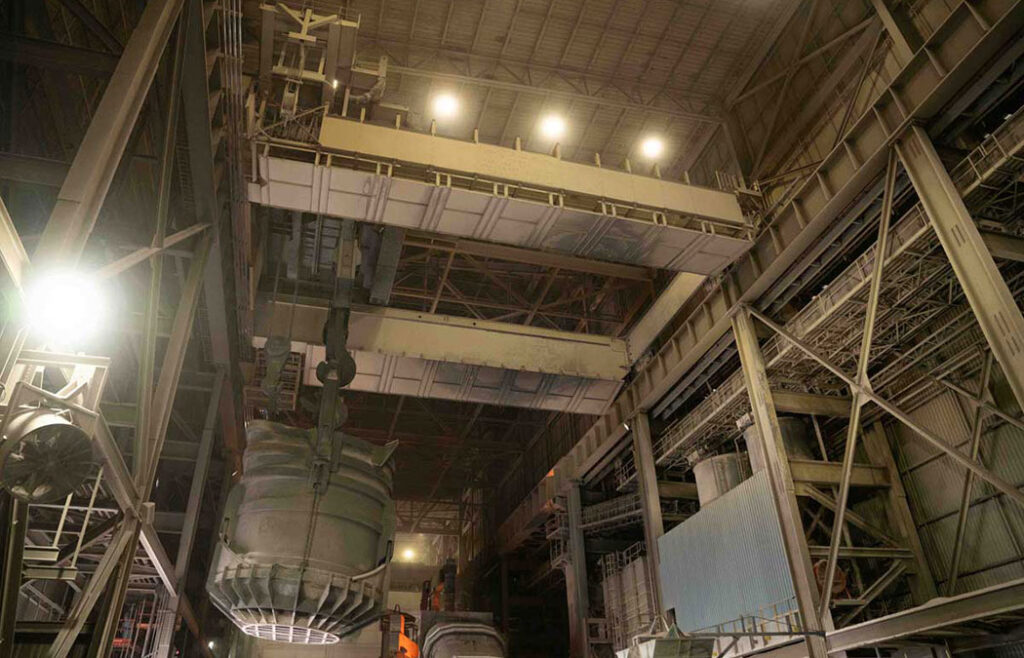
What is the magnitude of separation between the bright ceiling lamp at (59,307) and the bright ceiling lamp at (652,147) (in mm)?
16692

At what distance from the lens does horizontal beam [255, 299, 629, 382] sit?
54.6ft

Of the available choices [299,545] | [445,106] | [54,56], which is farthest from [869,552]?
[54,56]

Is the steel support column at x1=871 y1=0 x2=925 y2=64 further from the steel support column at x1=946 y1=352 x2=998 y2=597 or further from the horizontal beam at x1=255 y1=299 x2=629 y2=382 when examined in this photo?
the horizontal beam at x1=255 y1=299 x2=629 y2=382

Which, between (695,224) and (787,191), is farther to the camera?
(787,191)

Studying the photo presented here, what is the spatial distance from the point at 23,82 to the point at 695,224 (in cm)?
1235

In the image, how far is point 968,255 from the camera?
9.36 m

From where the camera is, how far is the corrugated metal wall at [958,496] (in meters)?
12.3

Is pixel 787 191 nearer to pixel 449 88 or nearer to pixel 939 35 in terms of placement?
pixel 939 35

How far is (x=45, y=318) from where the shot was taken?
5.02m

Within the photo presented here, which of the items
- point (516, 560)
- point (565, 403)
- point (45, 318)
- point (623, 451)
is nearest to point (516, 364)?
point (565, 403)

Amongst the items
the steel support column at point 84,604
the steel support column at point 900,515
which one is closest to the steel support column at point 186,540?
the steel support column at point 84,604

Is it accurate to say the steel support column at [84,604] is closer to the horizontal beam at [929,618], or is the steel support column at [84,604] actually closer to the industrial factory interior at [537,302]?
the industrial factory interior at [537,302]

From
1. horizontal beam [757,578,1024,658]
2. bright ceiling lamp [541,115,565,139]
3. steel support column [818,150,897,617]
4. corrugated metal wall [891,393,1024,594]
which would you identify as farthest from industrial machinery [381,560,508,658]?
bright ceiling lamp [541,115,565,139]

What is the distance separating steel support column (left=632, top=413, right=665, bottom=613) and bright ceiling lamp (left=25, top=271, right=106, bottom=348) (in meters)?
15.3
